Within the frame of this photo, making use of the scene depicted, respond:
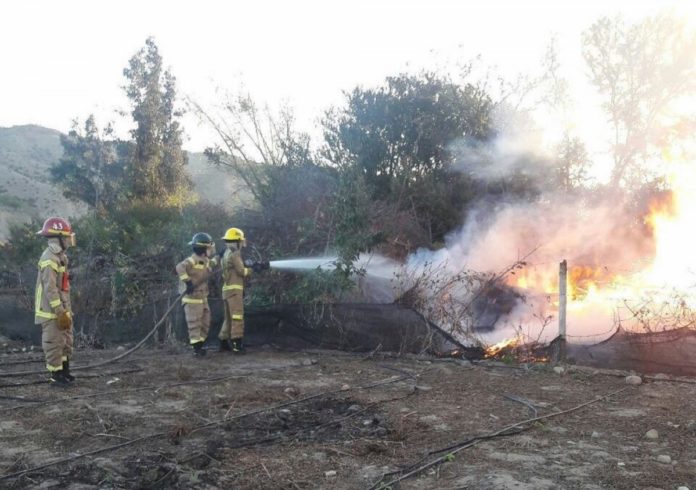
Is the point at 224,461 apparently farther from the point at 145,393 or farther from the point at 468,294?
the point at 468,294

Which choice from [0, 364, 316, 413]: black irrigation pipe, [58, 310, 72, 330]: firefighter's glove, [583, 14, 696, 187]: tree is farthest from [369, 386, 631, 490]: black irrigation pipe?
[583, 14, 696, 187]: tree

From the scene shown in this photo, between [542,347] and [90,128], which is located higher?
[90,128]

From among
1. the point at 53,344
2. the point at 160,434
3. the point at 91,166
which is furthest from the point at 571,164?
the point at 91,166

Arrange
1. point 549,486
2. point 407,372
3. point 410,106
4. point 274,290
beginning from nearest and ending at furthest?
point 549,486
point 407,372
point 274,290
point 410,106

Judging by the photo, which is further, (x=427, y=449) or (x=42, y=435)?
(x=42, y=435)

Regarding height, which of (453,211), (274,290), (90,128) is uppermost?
(90,128)

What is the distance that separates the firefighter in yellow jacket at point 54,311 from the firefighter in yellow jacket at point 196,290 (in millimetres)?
2037

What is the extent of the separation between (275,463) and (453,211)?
989 cm

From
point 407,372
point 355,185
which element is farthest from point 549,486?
point 355,185

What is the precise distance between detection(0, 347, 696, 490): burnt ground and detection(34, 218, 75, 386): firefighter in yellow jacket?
0.29 meters

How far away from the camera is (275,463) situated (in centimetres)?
450

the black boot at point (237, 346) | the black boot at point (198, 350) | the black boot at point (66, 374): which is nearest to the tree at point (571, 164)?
the black boot at point (237, 346)

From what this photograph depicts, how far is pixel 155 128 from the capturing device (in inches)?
1102

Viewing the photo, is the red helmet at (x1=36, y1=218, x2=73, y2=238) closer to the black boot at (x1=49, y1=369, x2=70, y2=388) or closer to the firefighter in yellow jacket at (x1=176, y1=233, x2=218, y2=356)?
the black boot at (x1=49, y1=369, x2=70, y2=388)
